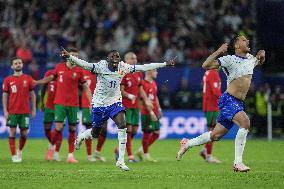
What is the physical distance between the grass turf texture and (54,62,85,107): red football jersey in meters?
1.59

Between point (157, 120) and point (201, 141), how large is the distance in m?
4.86

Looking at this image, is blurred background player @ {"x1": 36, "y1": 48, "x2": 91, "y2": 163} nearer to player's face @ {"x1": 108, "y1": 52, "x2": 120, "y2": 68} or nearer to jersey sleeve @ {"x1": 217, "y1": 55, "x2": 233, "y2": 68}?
player's face @ {"x1": 108, "y1": 52, "x2": 120, "y2": 68}

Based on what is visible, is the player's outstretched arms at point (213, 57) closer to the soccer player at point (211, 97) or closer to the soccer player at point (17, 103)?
the soccer player at point (211, 97)

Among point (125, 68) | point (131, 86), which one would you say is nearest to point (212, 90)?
point (131, 86)

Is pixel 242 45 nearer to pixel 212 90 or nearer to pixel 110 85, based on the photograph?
pixel 110 85

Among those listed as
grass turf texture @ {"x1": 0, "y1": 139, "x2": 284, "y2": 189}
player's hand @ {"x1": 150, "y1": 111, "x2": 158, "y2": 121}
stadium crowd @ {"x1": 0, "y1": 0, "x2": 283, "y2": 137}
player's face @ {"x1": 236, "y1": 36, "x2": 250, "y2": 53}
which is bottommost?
grass turf texture @ {"x1": 0, "y1": 139, "x2": 284, "y2": 189}

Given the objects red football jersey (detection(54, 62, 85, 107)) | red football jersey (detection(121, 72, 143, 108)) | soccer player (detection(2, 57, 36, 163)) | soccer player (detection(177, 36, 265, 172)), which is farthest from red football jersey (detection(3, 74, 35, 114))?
soccer player (detection(177, 36, 265, 172))

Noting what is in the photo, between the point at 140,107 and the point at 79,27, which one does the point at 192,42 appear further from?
the point at 140,107

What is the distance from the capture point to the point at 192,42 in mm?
32719

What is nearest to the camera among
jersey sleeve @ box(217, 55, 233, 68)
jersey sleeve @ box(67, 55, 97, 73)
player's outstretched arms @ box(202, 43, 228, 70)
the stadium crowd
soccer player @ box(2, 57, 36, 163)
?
player's outstretched arms @ box(202, 43, 228, 70)

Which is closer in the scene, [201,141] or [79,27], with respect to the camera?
[201,141]

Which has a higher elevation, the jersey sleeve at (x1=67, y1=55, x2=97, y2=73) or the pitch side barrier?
the jersey sleeve at (x1=67, y1=55, x2=97, y2=73)

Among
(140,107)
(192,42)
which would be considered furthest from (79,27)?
(140,107)

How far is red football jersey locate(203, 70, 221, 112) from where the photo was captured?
66.3 ft
